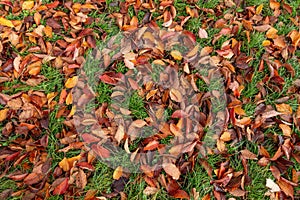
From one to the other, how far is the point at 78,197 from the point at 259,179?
43.7 inches

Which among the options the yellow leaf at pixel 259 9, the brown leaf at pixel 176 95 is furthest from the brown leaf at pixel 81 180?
the yellow leaf at pixel 259 9

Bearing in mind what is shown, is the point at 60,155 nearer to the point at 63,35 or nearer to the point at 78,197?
the point at 78,197

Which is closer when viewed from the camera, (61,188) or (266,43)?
(61,188)

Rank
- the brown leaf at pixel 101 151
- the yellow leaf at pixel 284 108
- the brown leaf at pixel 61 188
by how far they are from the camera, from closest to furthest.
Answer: the brown leaf at pixel 61 188
the brown leaf at pixel 101 151
the yellow leaf at pixel 284 108

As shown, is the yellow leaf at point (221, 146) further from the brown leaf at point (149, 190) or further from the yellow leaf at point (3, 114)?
the yellow leaf at point (3, 114)

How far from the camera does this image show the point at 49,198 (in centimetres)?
208

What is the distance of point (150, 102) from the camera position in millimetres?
2438

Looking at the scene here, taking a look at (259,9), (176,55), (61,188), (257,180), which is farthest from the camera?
(259,9)

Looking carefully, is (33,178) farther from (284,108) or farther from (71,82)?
(284,108)

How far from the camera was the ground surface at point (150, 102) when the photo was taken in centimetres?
219

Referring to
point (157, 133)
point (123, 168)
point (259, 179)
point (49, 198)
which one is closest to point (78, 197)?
point (49, 198)

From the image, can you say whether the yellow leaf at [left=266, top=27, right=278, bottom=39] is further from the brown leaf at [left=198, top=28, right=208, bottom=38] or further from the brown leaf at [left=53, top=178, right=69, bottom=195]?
the brown leaf at [left=53, top=178, right=69, bottom=195]

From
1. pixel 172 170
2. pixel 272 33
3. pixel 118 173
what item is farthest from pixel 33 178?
pixel 272 33

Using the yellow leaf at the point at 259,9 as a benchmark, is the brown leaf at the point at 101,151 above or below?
below
